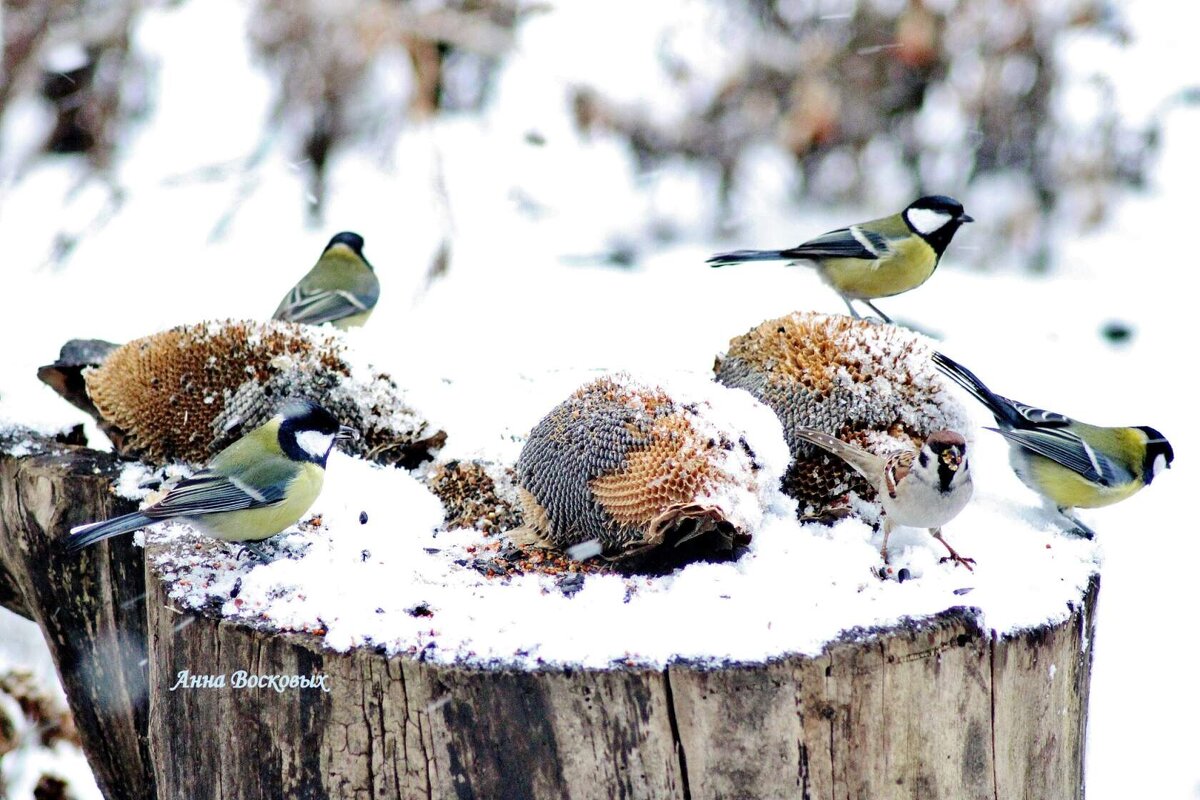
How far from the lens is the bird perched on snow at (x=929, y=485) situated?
99.4 inches

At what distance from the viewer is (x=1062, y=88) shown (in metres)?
7.10

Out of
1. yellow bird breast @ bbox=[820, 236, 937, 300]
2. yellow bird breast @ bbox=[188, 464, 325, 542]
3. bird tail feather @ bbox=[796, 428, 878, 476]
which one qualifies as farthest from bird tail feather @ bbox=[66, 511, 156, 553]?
→ yellow bird breast @ bbox=[820, 236, 937, 300]

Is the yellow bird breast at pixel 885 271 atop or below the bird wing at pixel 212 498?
atop

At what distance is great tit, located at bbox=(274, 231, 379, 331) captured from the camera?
436cm

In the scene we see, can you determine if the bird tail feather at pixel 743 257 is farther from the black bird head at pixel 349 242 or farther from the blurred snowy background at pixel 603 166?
the blurred snowy background at pixel 603 166

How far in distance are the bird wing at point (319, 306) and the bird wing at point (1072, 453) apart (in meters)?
2.33

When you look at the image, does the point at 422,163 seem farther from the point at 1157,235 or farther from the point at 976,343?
the point at 1157,235

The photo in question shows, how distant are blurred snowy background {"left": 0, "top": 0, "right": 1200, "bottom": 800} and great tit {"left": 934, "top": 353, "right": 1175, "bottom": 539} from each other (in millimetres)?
2632

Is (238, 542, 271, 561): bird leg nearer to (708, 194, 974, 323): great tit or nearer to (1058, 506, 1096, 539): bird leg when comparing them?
(708, 194, 974, 323): great tit

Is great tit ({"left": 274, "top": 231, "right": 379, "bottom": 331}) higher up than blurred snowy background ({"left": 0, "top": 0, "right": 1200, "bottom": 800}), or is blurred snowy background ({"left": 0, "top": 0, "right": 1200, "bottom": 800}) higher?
blurred snowy background ({"left": 0, "top": 0, "right": 1200, "bottom": 800})

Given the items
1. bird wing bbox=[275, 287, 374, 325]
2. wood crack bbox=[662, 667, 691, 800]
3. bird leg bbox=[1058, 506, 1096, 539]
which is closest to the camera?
wood crack bbox=[662, 667, 691, 800]

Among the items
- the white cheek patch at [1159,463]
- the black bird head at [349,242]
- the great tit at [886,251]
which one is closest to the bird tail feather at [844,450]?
the white cheek patch at [1159,463]

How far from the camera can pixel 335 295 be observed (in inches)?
175

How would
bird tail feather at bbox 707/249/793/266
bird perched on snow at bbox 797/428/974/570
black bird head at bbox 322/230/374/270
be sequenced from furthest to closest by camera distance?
black bird head at bbox 322/230/374/270, bird tail feather at bbox 707/249/793/266, bird perched on snow at bbox 797/428/974/570
